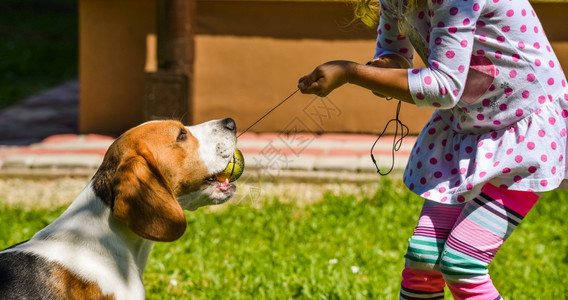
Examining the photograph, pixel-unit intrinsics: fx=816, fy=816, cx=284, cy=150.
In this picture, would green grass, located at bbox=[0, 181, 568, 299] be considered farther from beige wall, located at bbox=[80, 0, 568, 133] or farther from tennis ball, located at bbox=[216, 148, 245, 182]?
beige wall, located at bbox=[80, 0, 568, 133]

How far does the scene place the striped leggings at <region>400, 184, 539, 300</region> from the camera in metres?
3.14

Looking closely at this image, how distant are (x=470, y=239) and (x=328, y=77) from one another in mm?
836

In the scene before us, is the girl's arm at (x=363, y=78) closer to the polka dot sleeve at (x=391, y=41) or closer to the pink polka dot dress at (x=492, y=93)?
the pink polka dot dress at (x=492, y=93)

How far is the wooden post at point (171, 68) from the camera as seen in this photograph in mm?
7953

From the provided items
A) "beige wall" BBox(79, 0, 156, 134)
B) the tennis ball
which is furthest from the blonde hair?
"beige wall" BBox(79, 0, 156, 134)

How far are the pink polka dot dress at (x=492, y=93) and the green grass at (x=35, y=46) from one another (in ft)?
29.3

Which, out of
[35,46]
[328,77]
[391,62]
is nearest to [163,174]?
[328,77]

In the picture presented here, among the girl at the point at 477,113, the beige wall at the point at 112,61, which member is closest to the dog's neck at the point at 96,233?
the girl at the point at 477,113

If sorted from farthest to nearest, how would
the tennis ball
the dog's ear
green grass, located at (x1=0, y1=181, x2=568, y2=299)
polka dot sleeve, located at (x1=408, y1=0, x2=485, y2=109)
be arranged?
green grass, located at (x1=0, y1=181, x2=568, y2=299) < the tennis ball < the dog's ear < polka dot sleeve, located at (x1=408, y1=0, x2=485, y2=109)

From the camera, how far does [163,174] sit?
132 inches

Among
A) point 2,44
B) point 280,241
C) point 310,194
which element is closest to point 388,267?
point 280,241

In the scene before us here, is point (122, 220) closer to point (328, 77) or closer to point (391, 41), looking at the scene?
point (328, 77)

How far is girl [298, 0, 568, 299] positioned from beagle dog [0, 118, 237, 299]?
0.66m

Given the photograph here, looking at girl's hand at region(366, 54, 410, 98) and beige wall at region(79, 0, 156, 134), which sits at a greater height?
girl's hand at region(366, 54, 410, 98)
